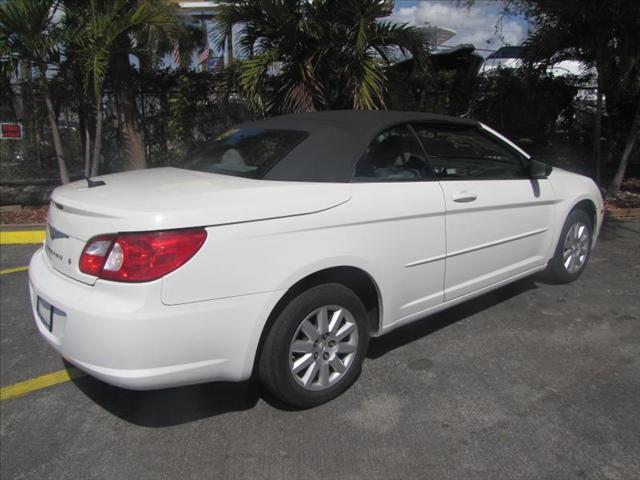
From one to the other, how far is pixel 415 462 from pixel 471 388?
791 mm

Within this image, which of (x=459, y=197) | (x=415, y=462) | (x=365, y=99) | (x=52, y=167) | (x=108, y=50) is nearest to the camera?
(x=415, y=462)

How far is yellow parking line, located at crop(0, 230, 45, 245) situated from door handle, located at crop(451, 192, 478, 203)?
580cm

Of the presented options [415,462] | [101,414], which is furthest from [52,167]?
[415,462]

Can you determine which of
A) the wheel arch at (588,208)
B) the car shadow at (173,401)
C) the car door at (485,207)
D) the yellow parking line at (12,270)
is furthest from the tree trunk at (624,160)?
the yellow parking line at (12,270)

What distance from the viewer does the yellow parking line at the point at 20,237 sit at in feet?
22.8

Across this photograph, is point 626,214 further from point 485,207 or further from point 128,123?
point 128,123

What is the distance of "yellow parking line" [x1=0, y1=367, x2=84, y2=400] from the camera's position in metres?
3.16

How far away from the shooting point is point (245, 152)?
10.9 ft

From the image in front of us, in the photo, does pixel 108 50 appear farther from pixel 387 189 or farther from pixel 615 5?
pixel 615 5

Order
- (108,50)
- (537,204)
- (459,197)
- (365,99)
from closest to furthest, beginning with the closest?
(459,197)
(537,204)
(365,99)
(108,50)

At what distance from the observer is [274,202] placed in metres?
2.54

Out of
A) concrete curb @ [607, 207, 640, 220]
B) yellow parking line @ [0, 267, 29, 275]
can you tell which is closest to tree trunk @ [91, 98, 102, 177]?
yellow parking line @ [0, 267, 29, 275]

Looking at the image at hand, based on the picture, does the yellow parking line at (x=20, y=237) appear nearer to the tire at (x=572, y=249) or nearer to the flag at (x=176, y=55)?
the flag at (x=176, y=55)

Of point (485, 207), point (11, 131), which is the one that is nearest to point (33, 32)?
point (11, 131)
